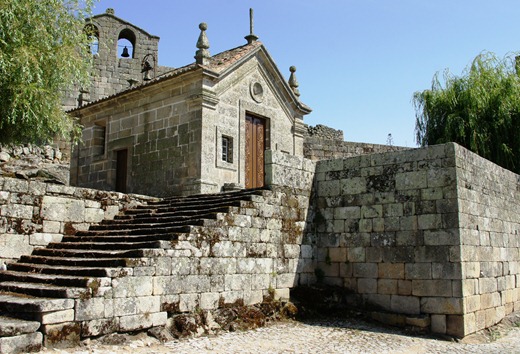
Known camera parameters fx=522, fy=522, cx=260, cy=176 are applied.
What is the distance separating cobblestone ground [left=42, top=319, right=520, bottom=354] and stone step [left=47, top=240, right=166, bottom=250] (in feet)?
4.10

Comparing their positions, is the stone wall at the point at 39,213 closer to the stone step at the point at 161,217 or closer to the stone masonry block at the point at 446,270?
the stone step at the point at 161,217

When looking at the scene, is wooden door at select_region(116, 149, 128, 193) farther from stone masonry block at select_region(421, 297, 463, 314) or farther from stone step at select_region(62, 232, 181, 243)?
stone masonry block at select_region(421, 297, 463, 314)

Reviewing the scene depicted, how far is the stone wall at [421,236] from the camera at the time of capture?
822 centimetres

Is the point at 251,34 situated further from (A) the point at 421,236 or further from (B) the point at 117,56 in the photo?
(B) the point at 117,56

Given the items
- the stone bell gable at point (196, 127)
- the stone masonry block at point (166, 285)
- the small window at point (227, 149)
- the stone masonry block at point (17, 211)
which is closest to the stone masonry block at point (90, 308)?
the stone masonry block at point (166, 285)

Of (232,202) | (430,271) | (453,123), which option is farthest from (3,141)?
(453,123)

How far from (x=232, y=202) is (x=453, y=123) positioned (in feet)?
34.4

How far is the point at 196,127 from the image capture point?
12.5 m

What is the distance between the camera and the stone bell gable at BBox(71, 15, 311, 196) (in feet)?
41.1

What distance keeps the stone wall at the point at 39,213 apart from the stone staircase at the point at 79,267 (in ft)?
0.56

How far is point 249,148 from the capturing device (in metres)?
13.9

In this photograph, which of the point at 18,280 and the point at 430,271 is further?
the point at 430,271

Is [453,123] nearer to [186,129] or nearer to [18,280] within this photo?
[186,129]

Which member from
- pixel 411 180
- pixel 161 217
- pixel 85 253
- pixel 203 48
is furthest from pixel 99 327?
pixel 203 48
